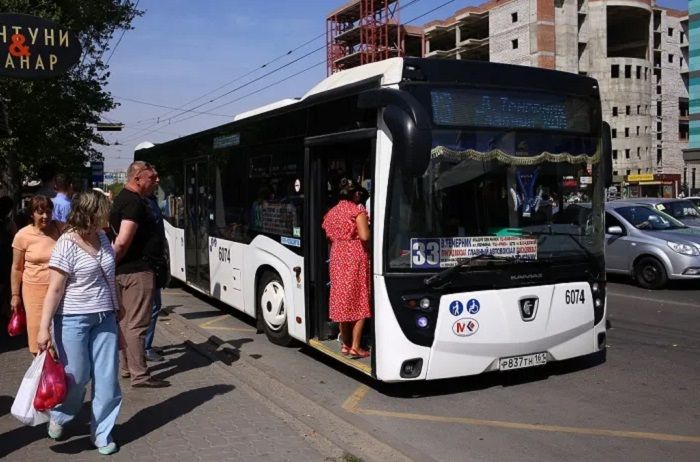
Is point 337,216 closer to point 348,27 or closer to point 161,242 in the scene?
point 161,242

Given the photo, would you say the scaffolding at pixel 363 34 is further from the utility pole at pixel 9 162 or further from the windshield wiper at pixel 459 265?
the windshield wiper at pixel 459 265

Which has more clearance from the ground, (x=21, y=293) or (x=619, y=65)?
(x=619, y=65)

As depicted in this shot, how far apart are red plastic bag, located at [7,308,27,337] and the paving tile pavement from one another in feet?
2.00

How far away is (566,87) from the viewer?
20.0 feet

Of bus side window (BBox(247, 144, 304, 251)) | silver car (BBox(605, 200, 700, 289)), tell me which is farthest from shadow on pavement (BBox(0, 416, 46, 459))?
silver car (BBox(605, 200, 700, 289))

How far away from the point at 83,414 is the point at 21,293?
1363 millimetres

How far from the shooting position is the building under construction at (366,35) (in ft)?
265

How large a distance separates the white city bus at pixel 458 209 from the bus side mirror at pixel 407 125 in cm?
1

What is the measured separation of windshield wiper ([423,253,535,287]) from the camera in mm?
5395

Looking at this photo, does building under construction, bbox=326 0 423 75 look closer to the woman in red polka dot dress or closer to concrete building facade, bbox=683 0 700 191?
concrete building facade, bbox=683 0 700 191

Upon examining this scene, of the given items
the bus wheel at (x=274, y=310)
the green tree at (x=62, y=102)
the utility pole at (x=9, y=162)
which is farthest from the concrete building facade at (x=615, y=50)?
the bus wheel at (x=274, y=310)

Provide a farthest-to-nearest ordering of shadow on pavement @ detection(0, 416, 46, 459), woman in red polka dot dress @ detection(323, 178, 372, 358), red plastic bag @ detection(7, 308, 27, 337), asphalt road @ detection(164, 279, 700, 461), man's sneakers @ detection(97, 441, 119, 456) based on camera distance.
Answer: woman in red polka dot dress @ detection(323, 178, 372, 358), red plastic bag @ detection(7, 308, 27, 337), asphalt road @ detection(164, 279, 700, 461), shadow on pavement @ detection(0, 416, 46, 459), man's sneakers @ detection(97, 441, 119, 456)

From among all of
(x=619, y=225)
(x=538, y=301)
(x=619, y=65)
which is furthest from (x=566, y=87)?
(x=619, y=65)

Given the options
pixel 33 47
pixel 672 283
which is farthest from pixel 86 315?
pixel 672 283
